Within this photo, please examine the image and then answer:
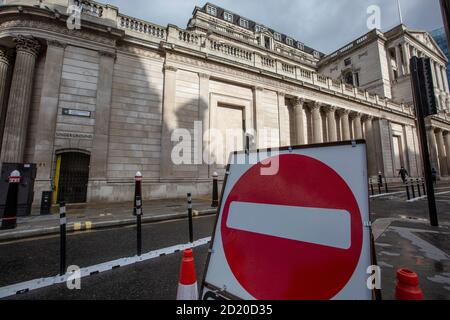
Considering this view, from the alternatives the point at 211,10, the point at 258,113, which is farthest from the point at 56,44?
the point at 211,10

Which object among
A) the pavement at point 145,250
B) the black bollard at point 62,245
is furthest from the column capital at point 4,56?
the black bollard at point 62,245

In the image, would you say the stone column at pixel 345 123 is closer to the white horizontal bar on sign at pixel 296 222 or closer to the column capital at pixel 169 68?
the column capital at pixel 169 68

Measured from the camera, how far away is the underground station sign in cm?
133

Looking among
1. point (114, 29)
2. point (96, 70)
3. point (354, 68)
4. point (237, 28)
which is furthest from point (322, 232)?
point (354, 68)

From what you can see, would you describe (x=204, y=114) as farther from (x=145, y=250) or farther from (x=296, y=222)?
(x=296, y=222)

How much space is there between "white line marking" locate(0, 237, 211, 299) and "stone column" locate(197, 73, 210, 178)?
28.1 feet

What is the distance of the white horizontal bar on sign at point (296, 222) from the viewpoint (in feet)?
4.63

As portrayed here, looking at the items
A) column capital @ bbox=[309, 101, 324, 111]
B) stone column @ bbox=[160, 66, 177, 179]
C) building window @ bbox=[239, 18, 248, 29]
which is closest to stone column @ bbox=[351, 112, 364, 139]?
column capital @ bbox=[309, 101, 324, 111]

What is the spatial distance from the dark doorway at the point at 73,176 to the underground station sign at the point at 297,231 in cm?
1067

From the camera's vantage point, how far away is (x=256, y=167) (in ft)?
6.40

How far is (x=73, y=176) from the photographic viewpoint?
9.93 meters

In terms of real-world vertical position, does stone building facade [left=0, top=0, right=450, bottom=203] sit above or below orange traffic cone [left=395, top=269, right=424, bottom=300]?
above

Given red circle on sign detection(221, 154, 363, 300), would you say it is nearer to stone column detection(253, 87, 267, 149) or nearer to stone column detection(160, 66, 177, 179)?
stone column detection(160, 66, 177, 179)

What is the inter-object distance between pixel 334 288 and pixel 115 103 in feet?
40.1
